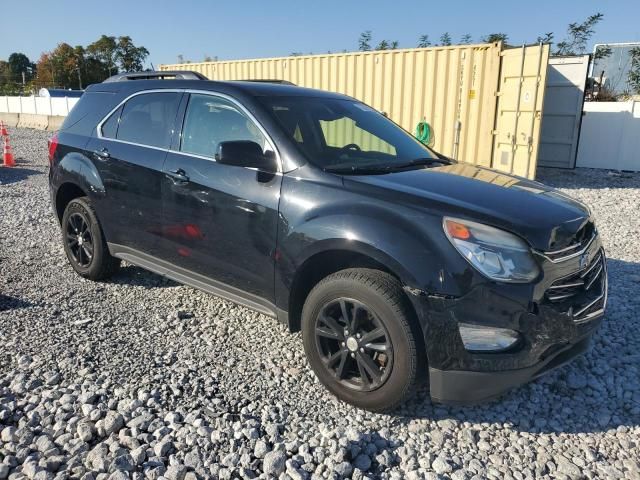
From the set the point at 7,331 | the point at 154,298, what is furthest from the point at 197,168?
the point at 7,331

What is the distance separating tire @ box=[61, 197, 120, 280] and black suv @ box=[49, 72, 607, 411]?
0.06 meters

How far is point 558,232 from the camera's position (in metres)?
2.67

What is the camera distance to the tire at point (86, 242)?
4543mm

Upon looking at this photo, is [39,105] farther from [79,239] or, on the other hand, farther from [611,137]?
[611,137]

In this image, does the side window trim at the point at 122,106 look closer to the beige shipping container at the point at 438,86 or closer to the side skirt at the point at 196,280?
the side skirt at the point at 196,280

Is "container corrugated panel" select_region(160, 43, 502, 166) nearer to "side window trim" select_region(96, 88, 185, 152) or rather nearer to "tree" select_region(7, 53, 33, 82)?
"side window trim" select_region(96, 88, 185, 152)

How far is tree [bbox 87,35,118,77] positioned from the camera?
209 ft

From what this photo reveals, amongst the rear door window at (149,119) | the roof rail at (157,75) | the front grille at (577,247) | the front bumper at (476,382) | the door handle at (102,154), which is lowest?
the front bumper at (476,382)

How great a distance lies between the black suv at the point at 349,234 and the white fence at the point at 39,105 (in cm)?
2207

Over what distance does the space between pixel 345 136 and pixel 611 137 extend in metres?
12.1

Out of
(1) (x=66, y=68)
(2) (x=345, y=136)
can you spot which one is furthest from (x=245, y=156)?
(1) (x=66, y=68)

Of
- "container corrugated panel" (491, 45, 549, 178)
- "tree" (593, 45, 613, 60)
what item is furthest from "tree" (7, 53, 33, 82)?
"container corrugated panel" (491, 45, 549, 178)

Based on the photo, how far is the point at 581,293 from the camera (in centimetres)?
277

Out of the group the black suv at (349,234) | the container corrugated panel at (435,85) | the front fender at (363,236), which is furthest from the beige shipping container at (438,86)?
the front fender at (363,236)
